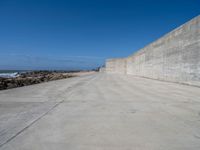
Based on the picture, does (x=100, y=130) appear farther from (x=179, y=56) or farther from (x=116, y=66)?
(x=116, y=66)

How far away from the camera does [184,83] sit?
970 cm

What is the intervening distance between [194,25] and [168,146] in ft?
30.3

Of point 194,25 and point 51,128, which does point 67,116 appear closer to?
point 51,128

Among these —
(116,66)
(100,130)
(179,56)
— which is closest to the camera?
(100,130)

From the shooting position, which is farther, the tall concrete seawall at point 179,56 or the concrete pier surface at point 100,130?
the tall concrete seawall at point 179,56

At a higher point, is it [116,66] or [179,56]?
[179,56]

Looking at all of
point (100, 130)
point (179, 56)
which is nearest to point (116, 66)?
point (179, 56)

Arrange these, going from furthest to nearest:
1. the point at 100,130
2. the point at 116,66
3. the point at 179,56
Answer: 1. the point at 116,66
2. the point at 179,56
3. the point at 100,130

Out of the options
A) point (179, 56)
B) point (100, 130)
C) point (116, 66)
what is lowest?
point (100, 130)

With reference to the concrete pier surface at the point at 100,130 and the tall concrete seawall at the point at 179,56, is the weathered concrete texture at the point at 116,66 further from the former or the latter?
the concrete pier surface at the point at 100,130

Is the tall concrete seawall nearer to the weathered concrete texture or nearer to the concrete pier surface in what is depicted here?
the concrete pier surface

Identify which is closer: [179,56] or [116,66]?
[179,56]

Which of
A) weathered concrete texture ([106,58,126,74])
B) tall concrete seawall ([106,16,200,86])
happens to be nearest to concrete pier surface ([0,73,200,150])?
tall concrete seawall ([106,16,200,86])

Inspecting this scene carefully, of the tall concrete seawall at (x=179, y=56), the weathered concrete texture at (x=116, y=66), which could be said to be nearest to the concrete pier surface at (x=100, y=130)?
the tall concrete seawall at (x=179, y=56)
